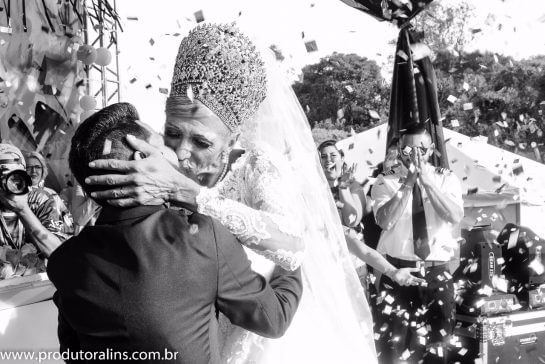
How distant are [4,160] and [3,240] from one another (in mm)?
517

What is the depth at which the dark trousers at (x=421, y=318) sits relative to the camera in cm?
410

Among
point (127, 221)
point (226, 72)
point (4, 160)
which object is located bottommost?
point (4, 160)

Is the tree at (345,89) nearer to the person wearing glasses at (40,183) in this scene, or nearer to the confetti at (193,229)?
the person wearing glasses at (40,183)

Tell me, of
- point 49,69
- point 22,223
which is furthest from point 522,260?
point 49,69

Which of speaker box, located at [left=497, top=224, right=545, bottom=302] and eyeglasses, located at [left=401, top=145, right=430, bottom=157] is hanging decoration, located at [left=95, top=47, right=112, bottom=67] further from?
speaker box, located at [left=497, top=224, right=545, bottom=302]

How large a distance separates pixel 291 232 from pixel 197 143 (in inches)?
17.9

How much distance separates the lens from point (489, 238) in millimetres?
4852

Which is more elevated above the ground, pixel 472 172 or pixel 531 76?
pixel 472 172

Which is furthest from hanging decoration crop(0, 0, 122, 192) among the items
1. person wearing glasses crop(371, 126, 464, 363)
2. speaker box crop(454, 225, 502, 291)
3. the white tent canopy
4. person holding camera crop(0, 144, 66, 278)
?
speaker box crop(454, 225, 502, 291)

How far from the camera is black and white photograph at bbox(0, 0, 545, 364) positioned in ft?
4.55

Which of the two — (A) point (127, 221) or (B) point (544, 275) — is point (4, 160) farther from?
(B) point (544, 275)

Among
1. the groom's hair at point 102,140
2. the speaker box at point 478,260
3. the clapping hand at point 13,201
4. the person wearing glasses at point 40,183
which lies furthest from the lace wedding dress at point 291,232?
the speaker box at point 478,260

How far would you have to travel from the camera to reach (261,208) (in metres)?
1.84

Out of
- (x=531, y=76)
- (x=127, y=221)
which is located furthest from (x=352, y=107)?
(x=127, y=221)
